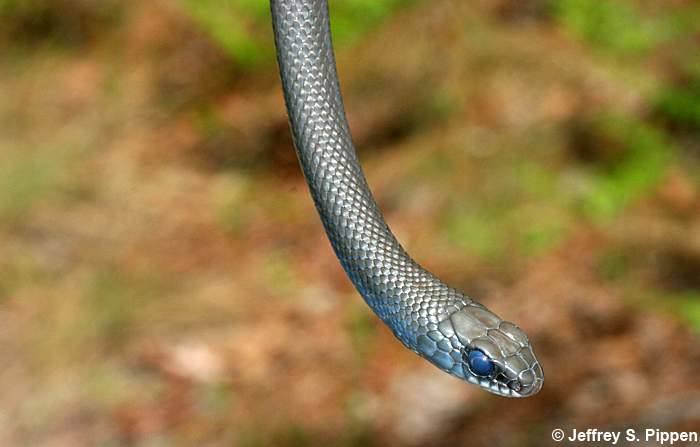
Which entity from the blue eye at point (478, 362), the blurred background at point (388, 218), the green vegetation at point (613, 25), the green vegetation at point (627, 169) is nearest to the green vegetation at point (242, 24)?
the blurred background at point (388, 218)

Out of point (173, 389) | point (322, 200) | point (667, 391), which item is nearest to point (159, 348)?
point (173, 389)

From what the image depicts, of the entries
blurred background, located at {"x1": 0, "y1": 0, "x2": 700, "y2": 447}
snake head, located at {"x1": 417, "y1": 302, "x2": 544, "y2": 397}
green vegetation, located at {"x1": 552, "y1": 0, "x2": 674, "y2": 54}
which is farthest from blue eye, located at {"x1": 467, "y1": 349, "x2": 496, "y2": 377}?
green vegetation, located at {"x1": 552, "y1": 0, "x2": 674, "y2": 54}

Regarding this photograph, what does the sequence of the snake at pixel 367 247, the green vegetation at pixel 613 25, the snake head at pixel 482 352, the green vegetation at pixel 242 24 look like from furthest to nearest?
the green vegetation at pixel 242 24
the green vegetation at pixel 613 25
the snake head at pixel 482 352
the snake at pixel 367 247

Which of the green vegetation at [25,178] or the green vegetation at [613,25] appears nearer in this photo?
the green vegetation at [25,178]

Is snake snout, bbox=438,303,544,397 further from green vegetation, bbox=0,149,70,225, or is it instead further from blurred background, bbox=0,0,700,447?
green vegetation, bbox=0,149,70,225

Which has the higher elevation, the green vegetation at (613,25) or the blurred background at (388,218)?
the green vegetation at (613,25)

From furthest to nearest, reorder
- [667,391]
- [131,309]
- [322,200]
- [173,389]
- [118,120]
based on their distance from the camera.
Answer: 1. [118,120]
2. [131,309]
3. [173,389]
4. [667,391]
5. [322,200]

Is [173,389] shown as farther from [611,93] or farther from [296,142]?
[611,93]

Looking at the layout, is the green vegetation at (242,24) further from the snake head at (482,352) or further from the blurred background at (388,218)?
the snake head at (482,352)
